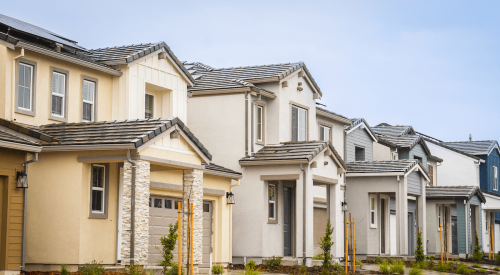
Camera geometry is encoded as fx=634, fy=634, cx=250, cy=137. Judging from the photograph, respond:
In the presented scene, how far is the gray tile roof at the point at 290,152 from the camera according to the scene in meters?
23.4

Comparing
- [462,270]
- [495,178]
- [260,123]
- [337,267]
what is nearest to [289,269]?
[337,267]

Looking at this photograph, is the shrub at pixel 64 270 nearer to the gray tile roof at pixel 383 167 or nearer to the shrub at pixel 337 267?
the shrub at pixel 337 267

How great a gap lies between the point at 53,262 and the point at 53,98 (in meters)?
4.80

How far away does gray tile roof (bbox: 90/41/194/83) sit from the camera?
19.8 metres

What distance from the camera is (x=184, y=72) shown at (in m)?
22.2

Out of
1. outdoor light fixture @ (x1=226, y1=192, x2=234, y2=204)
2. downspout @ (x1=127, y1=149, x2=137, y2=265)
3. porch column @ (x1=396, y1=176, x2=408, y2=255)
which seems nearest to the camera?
downspout @ (x1=127, y1=149, x2=137, y2=265)

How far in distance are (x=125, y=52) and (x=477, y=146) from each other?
35.3m

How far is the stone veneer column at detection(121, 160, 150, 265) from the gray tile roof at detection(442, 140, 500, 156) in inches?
1446

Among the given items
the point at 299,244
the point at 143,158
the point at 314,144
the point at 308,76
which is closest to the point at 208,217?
the point at 299,244

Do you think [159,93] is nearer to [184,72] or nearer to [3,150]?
[184,72]

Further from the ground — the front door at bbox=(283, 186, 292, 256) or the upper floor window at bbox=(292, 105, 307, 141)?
the upper floor window at bbox=(292, 105, 307, 141)

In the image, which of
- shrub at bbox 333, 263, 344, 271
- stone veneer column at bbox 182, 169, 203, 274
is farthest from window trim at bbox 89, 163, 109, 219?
shrub at bbox 333, 263, 344, 271

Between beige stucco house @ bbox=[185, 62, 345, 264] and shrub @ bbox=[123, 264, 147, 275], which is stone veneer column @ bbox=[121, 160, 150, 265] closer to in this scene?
shrub @ bbox=[123, 264, 147, 275]

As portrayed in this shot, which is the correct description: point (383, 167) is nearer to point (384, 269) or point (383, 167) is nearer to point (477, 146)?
point (384, 269)
